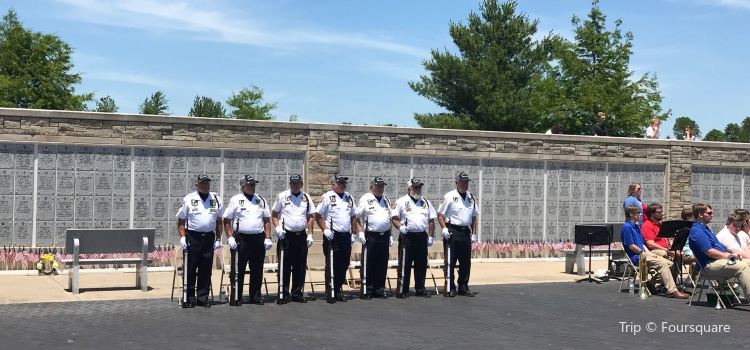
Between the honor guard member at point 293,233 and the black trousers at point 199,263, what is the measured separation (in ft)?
3.53

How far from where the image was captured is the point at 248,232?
45.3 feet

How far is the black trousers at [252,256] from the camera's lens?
13812 millimetres

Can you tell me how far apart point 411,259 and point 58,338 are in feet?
19.7

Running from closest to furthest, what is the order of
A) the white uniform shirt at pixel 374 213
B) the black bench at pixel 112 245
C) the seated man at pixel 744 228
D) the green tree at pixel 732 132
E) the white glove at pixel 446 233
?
the seated man at pixel 744 228
the white uniform shirt at pixel 374 213
the black bench at pixel 112 245
the white glove at pixel 446 233
the green tree at pixel 732 132

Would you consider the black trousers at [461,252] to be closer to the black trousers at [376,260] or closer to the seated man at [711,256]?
the black trousers at [376,260]

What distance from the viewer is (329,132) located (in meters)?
20.6

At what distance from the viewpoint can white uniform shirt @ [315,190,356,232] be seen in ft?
47.7

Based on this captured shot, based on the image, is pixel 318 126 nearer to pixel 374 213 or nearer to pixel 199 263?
pixel 374 213

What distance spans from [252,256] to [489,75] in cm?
4002

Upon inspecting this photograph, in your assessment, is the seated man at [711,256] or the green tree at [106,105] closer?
the seated man at [711,256]

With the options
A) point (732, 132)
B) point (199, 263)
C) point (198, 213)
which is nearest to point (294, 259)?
Result: point (199, 263)

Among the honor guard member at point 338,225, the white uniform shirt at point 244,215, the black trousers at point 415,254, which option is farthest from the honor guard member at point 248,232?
the black trousers at point 415,254

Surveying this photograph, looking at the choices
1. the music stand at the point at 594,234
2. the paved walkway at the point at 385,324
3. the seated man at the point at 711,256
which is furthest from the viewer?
the music stand at the point at 594,234

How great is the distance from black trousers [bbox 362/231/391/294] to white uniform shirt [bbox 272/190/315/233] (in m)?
1.14
